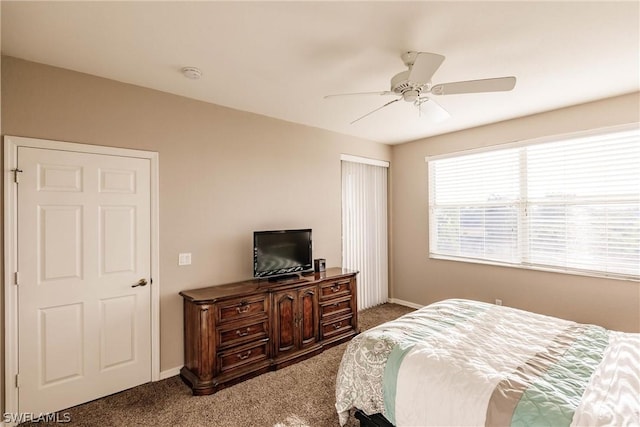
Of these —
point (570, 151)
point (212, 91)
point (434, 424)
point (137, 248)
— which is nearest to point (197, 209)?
point (137, 248)

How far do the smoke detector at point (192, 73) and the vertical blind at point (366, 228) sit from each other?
99.9 inches

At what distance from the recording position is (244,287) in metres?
3.15

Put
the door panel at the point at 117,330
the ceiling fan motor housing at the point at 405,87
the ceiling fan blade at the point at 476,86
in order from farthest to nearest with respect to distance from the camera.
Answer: the door panel at the point at 117,330, the ceiling fan motor housing at the point at 405,87, the ceiling fan blade at the point at 476,86

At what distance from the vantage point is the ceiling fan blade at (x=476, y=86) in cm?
207

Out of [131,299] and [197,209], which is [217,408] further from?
[197,209]

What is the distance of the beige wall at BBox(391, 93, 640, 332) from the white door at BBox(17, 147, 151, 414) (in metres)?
3.81

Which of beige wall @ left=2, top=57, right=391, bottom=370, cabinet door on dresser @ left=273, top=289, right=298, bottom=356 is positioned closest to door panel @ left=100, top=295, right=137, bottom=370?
beige wall @ left=2, top=57, right=391, bottom=370

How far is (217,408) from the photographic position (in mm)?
2439

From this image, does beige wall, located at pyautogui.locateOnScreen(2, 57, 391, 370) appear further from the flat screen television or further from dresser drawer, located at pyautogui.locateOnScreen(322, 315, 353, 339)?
dresser drawer, located at pyautogui.locateOnScreen(322, 315, 353, 339)

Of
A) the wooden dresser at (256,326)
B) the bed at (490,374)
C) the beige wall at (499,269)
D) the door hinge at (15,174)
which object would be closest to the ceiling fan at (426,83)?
the bed at (490,374)

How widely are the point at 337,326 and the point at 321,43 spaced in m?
3.00

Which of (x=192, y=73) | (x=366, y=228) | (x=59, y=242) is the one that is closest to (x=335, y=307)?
(x=366, y=228)

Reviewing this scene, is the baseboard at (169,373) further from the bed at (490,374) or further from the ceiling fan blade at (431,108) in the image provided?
the ceiling fan blade at (431,108)

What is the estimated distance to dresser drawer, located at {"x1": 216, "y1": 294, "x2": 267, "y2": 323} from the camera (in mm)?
2795
